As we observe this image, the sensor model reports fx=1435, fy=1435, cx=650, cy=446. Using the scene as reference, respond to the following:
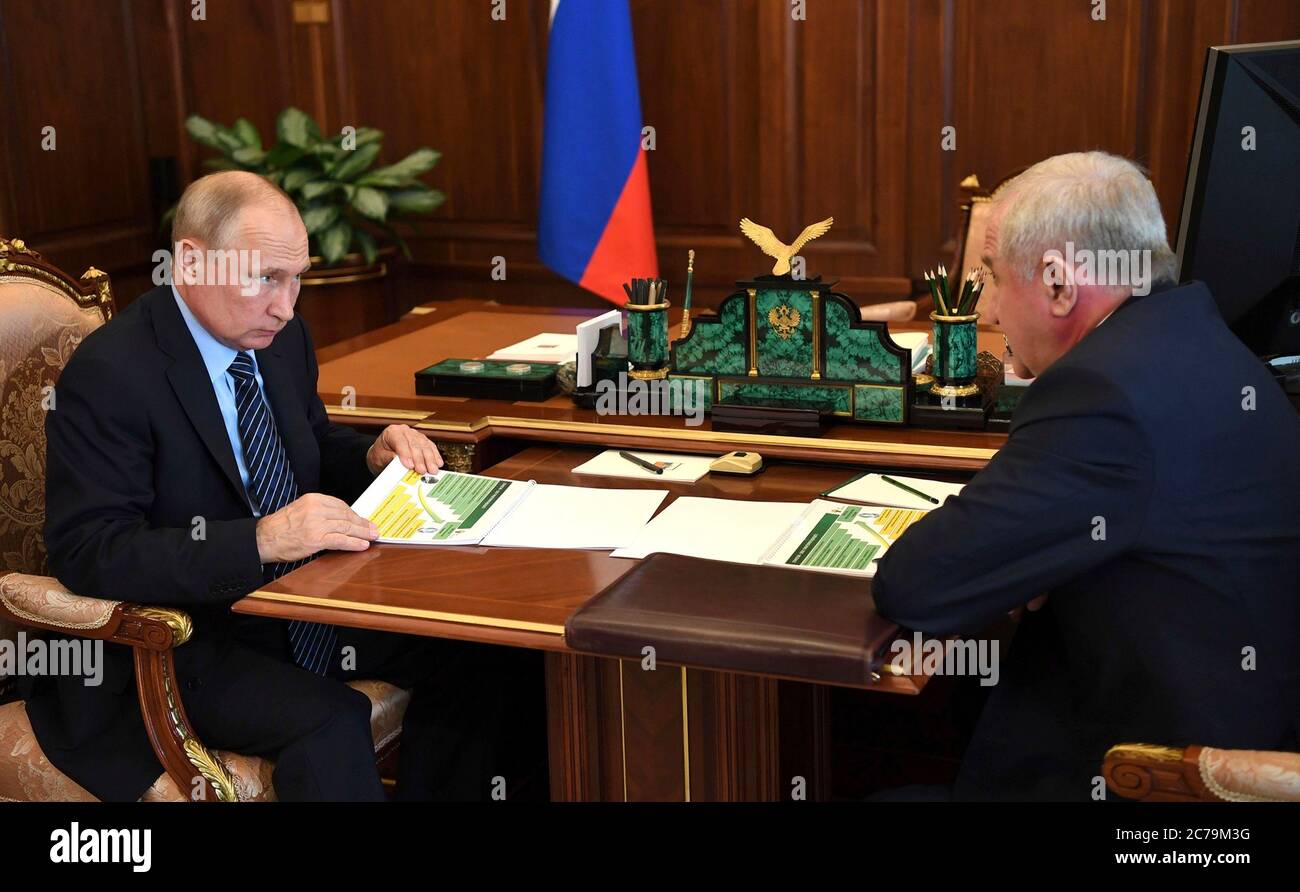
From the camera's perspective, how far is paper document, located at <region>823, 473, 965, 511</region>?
7.82 feet

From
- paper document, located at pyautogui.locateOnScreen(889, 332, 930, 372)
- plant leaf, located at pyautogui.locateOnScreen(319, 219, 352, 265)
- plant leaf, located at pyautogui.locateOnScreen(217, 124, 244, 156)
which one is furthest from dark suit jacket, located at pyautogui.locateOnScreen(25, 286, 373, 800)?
plant leaf, located at pyautogui.locateOnScreen(217, 124, 244, 156)

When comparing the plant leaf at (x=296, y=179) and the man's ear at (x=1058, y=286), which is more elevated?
the plant leaf at (x=296, y=179)

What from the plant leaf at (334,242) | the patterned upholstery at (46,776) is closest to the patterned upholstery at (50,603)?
the patterned upholstery at (46,776)

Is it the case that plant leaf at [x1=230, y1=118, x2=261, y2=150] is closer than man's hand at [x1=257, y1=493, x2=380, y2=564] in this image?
No

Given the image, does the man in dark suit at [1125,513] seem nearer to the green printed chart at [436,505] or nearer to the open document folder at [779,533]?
the open document folder at [779,533]

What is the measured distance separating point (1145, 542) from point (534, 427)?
136 centimetres

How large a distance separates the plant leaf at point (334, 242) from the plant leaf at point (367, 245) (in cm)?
7

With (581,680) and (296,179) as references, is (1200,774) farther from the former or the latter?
(296,179)

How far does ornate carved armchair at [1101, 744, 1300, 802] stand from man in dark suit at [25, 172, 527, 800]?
1.15 metres

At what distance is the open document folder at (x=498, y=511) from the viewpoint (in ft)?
7.36

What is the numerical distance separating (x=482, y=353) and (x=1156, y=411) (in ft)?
6.44

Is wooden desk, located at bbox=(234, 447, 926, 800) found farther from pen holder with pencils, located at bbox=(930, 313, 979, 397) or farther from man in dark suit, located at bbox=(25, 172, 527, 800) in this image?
pen holder with pencils, located at bbox=(930, 313, 979, 397)

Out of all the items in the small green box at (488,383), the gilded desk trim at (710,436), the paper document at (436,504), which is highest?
the small green box at (488,383)

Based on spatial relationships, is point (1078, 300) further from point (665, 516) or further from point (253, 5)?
point (253, 5)
